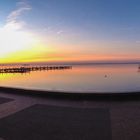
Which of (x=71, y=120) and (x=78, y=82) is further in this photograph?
(x=78, y=82)

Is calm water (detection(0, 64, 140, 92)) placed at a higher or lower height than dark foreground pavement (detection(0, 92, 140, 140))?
lower

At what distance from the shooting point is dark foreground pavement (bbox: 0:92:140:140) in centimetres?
459

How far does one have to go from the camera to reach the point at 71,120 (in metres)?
5.69

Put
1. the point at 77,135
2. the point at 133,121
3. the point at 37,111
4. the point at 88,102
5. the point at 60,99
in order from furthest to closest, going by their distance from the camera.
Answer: the point at 60,99 → the point at 88,102 → the point at 37,111 → the point at 133,121 → the point at 77,135

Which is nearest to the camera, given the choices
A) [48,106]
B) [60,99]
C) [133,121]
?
[133,121]

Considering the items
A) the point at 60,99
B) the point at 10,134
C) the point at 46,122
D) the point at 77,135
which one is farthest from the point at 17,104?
the point at 77,135

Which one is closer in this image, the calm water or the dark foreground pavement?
the dark foreground pavement

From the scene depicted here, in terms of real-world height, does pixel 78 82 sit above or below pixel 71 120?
below

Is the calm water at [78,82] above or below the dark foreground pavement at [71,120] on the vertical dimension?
below

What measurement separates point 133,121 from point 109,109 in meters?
1.46

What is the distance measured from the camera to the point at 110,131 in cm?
477

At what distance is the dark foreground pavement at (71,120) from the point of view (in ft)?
15.1

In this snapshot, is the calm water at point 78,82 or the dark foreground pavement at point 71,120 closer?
the dark foreground pavement at point 71,120

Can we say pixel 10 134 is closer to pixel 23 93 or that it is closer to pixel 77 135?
pixel 77 135
